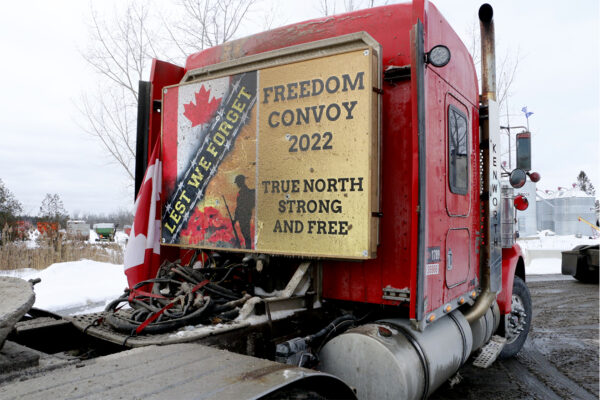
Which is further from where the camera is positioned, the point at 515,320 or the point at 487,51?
the point at 515,320

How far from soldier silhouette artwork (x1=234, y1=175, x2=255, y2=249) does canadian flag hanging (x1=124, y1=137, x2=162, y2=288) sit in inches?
37.8

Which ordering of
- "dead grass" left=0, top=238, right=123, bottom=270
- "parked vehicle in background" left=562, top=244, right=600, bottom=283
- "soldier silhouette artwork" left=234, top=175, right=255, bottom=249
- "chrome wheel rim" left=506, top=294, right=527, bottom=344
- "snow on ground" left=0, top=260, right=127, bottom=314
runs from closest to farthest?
"soldier silhouette artwork" left=234, top=175, right=255, bottom=249 < "chrome wheel rim" left=506, top=294, right=527, bottom=344 < "snow on ground" left=0, top=260, right=127, bottom=314 < "dead grass" left=0, top=238, right=123, bottom=270 < "parked vehicle in background" left=562, top=244, right=600, bottom=283

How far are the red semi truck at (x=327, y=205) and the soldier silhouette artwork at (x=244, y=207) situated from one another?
0.7 inches

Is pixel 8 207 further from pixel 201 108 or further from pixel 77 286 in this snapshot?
pixel 201 108

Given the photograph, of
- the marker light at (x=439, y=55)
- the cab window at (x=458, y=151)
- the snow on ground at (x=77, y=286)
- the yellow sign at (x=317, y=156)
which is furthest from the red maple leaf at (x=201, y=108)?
the snow on ground at (x=77, y=286)

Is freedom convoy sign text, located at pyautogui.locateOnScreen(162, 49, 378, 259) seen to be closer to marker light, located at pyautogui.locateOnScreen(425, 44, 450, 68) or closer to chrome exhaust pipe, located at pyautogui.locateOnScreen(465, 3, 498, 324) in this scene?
marker light, located at pyautogui.locateOnScreen(425, 44, 450, 68)

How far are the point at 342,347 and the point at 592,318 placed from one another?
7298mm

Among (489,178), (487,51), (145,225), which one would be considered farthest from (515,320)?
(145,225)

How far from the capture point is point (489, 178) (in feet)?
14.1

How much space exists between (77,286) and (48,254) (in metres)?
3.27

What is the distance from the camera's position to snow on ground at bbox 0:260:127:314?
308 inches

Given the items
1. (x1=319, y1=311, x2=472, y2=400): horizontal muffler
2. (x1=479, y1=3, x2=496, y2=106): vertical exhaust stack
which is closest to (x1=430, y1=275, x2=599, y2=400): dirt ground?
(x1=319, y1=311, x2=472, y2=400): horizontal muffler

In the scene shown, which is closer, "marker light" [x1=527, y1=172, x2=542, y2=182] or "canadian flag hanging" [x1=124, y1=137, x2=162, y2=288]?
"canadian flag hanging" [x1=124, y1=137, x2=162, y2=288]

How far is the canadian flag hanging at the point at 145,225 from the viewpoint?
3.93 meters
